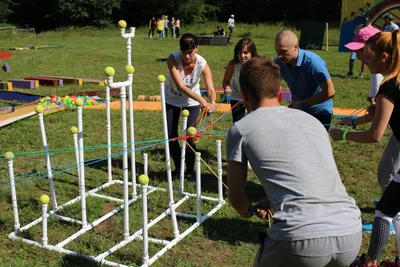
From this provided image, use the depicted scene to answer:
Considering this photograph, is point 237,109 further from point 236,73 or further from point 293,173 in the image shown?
point 293,173

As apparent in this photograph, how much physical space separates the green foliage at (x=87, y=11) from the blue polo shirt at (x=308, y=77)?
1583 inches

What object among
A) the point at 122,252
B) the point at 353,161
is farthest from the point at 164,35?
the point at 122,252

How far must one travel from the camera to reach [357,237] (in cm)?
184

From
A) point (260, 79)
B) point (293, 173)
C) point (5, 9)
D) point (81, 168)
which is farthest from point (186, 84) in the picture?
point (5, 9)

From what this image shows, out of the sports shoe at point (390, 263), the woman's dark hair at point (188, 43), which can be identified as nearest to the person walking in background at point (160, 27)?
the woman's dark hair at point (188, 43)

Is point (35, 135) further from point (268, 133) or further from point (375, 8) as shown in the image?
point (375, 8)

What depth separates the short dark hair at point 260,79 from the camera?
1.83 m

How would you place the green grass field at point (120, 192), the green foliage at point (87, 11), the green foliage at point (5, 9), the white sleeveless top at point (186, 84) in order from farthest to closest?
the green foliage at point (5, 9)
the green foliage at point (87, 11)
the white sleeveless top at point (186, 84)
the green grass field at point (120, 192)

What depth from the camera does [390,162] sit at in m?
3.18

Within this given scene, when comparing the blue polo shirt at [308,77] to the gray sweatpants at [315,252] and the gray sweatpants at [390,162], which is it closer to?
the gray sweatpants at [390,162]

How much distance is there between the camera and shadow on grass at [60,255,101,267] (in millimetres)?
3123

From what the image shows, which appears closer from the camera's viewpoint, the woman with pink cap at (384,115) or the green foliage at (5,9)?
the woman with pink cap at (384,115)

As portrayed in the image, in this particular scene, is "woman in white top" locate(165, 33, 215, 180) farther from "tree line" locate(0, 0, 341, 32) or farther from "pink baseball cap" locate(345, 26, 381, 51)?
"tree line" locate(0, 0, 341, 32)

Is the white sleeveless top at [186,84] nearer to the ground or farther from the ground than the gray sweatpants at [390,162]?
farther from the ground
